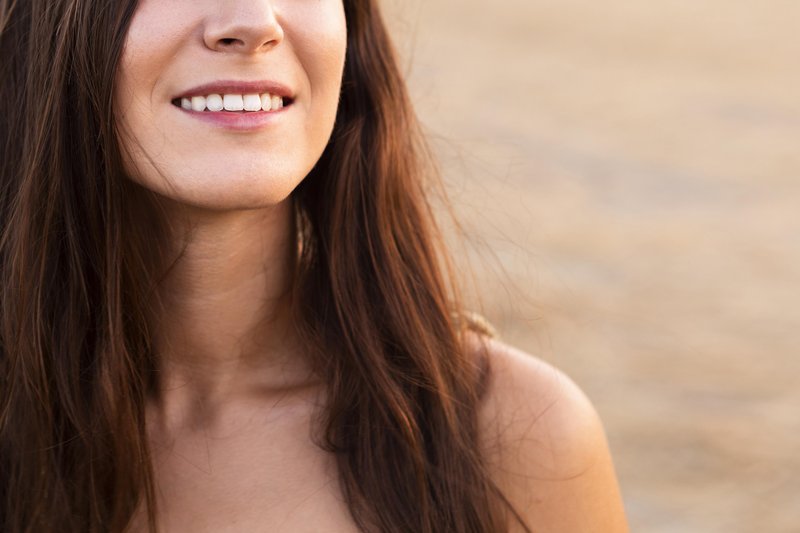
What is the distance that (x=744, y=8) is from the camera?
49.3 ft

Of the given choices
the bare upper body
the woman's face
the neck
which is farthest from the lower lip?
the bare upper body

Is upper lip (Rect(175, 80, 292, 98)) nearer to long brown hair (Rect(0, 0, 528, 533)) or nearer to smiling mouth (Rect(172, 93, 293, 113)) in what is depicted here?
smiling mouth (Rect(172, 93, 293, 113))

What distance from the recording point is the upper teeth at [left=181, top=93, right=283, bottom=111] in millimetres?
2211

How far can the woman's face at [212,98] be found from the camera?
220 centimetres

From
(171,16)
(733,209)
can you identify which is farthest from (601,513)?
(733,209)

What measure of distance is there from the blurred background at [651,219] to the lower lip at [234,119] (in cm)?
60

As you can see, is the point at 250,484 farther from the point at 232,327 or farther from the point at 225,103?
the point at 225,103

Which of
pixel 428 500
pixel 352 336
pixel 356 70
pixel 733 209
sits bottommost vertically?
pixel 733 209

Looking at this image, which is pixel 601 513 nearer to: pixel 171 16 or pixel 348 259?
pixel 348 259

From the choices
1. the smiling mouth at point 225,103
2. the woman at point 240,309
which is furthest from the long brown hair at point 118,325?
the smiling mouth at point 225,103

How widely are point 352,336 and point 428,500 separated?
1.13 ft

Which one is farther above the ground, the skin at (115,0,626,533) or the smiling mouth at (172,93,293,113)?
the smiling mouth at (172,93,293,113)

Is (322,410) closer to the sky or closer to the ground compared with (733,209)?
closer to the sky

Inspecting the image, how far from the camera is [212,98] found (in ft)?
7.29
